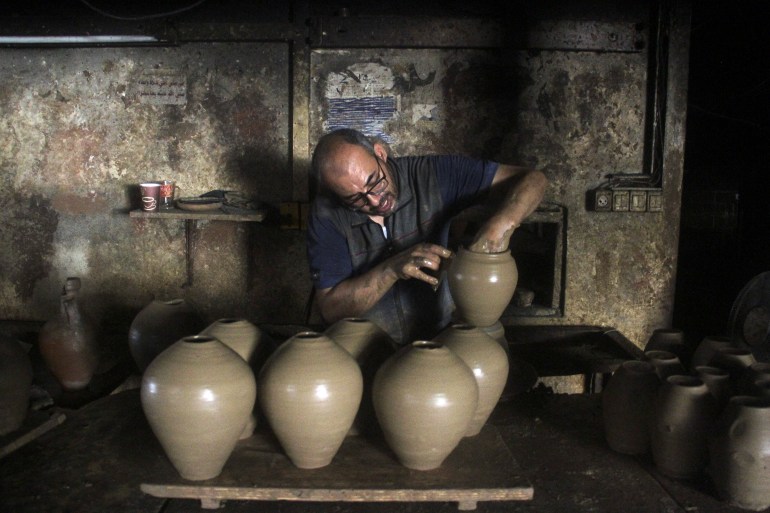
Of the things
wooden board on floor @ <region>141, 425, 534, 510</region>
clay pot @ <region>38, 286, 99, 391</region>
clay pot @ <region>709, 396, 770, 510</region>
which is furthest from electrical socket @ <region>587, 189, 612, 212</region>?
clay pot @ <region>38, 286, 99, 391</region>

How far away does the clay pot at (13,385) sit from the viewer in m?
2.34

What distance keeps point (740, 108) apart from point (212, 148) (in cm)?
458

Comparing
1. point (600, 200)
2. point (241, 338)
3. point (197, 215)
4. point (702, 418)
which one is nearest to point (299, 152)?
point (197, 215)

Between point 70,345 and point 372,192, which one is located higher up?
point 372,192

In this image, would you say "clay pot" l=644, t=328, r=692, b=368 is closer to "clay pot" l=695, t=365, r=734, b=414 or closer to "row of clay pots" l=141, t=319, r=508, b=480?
"clay pot" l=695, t=365, r=734, b=414

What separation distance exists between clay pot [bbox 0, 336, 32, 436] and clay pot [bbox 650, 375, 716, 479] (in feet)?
7.15

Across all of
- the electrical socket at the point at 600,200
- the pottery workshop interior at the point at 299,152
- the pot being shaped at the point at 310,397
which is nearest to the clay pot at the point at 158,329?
the pottery workshop interior at the point at 299,152

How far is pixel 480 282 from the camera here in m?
2.45

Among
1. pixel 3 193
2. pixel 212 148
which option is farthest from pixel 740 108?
pixel 3 193

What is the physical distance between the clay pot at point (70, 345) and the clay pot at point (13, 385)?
0.72 m

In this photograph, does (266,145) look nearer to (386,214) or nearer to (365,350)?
(386,214)

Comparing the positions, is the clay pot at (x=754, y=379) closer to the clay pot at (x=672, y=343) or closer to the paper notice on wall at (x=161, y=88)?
the clay pot at (x=672, y=343)

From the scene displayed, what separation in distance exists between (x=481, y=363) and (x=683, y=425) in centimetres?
63

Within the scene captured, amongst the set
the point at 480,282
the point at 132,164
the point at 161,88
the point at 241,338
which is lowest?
the point at 241,338
